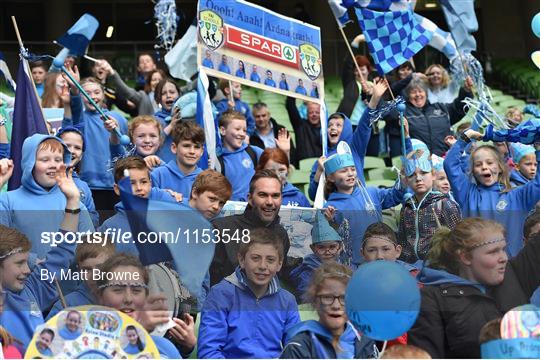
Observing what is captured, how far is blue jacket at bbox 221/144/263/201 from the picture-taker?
33.2ft

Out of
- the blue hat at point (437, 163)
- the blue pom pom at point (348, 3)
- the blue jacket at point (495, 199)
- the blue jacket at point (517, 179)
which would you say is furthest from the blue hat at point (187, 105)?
the blue jacket at point (517, 179)

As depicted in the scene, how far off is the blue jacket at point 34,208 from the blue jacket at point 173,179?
1059 millimetres

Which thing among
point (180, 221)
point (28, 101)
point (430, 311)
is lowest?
point (430, 311)

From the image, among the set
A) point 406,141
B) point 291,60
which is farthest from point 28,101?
point 406,141

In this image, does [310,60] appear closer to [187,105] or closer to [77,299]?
[187,105]

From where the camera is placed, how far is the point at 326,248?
22.6 feet

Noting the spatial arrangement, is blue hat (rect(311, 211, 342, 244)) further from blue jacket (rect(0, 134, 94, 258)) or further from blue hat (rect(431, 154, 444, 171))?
blue hat (rect(431, 154, 444, 171))

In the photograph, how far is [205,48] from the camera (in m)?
10.3

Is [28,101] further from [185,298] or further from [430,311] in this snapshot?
[430,311]

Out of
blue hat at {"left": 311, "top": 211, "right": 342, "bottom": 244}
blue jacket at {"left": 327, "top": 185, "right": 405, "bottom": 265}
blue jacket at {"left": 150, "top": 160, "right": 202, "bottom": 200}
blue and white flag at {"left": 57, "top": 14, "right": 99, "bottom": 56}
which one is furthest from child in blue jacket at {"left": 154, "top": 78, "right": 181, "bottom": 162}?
blue hat at {"left": 311, "top": 211, "right": 342, "bottom": 244}

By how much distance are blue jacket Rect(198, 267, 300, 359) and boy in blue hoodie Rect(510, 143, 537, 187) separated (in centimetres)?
382

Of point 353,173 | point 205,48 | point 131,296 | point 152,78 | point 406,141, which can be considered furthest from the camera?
point 152,78

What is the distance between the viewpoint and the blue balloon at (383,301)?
6.15m

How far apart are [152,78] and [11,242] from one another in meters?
6.54
